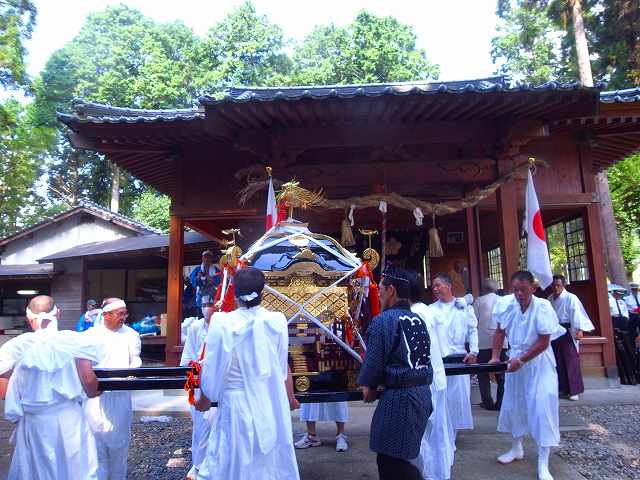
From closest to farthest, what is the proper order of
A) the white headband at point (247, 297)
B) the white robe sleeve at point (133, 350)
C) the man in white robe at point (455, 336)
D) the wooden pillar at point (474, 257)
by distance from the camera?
the white headband at point (247, 297) < the white robe sleeve at point (133, 350) < the man in white robe at point (455, 336) < the wooden pillar at point (474, 257)

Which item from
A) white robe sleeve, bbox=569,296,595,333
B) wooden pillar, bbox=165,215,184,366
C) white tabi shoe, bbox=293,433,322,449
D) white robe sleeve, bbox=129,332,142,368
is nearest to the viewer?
white robe sleeve, bbox=129,332,142,368

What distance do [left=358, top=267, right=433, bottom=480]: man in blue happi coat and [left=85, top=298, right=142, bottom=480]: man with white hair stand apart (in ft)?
7.75

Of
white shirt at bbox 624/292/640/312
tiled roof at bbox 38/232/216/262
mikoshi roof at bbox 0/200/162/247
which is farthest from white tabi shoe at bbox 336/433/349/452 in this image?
mikoshi roof at bbox 0/200/162/247

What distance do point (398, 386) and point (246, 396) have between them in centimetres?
97

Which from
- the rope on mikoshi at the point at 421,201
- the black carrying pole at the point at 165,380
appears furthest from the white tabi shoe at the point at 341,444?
the rope on mikoshi at the point at 421,201

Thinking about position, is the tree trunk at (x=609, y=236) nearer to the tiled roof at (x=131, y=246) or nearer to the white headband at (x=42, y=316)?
the tiled roof at (x=131, y=246)

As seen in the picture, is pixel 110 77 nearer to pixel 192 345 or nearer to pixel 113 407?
pixel 192 345

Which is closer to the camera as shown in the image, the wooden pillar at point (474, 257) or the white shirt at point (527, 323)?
the white shirt at point (527, 323)

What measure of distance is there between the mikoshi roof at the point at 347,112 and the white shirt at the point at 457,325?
2710 millimetres

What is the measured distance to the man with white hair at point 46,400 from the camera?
10.4ft

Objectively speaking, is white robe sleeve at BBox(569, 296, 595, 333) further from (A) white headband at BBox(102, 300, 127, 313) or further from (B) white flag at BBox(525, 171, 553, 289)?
(A) white headband at BBox(102, 300, 127, 313)

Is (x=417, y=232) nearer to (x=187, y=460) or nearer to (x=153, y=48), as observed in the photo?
(x=187, y=460)

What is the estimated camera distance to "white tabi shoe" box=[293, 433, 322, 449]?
203 inches

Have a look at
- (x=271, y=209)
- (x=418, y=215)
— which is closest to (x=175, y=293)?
(x=271, y=209)
